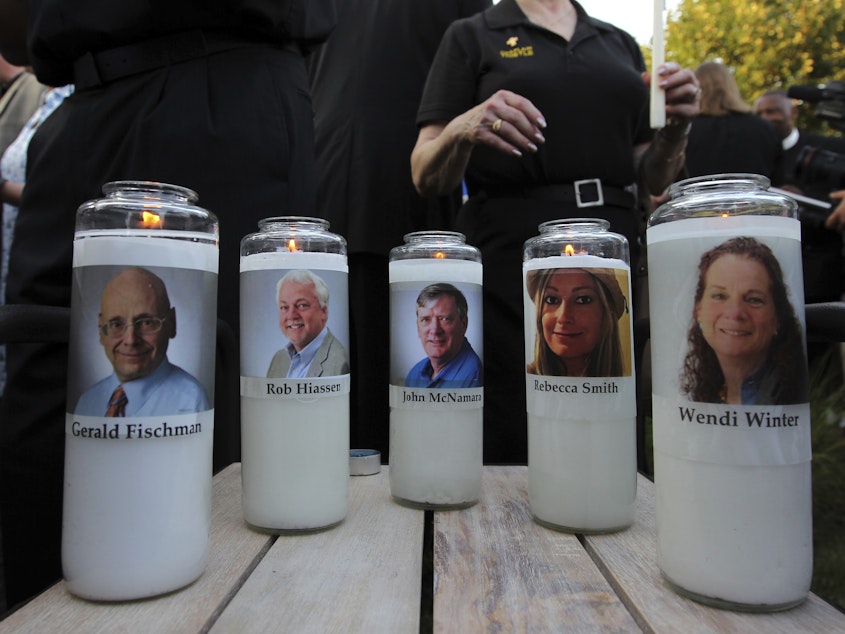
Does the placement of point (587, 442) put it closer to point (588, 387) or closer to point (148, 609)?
point (588, 387)

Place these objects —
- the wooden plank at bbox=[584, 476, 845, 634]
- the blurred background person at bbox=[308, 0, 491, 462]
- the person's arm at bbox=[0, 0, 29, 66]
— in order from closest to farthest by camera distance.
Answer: the wooden plank at bbox=[584, 476, 845, 634], the person's arm at bbox=[0, 0, 29, 66], the blurred background person at bbox=[308, 0, 491, 462]

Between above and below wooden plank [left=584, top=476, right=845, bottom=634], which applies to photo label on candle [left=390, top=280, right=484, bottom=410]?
above

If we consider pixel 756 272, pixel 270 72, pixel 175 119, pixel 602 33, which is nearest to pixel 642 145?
pixel 602 33

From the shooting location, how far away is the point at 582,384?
0.63 metres

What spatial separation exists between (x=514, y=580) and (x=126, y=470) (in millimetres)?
304

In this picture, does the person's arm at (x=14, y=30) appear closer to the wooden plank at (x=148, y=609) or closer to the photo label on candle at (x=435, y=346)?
the photo label on candle at (x=435, y=346)

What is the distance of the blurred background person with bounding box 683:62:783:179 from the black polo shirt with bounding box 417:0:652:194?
1.27 metres

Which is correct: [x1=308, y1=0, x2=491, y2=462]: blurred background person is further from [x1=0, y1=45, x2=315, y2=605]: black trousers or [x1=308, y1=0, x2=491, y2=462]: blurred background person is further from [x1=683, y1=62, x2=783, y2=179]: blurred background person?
[x1=683, y1=62, x2=783, y2=179]: blurred background person

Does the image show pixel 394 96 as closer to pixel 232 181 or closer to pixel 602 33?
pixel 602 33

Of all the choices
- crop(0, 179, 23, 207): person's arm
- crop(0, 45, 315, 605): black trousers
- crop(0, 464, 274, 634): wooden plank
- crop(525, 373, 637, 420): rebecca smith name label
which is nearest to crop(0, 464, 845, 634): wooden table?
crop(0, 464, 274, 634): wooden plank

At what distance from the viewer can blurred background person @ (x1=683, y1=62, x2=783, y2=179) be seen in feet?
8.43

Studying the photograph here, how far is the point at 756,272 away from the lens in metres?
0.47

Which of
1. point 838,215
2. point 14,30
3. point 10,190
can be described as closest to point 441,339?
point 14,30

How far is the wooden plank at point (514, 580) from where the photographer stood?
1.51 ft
